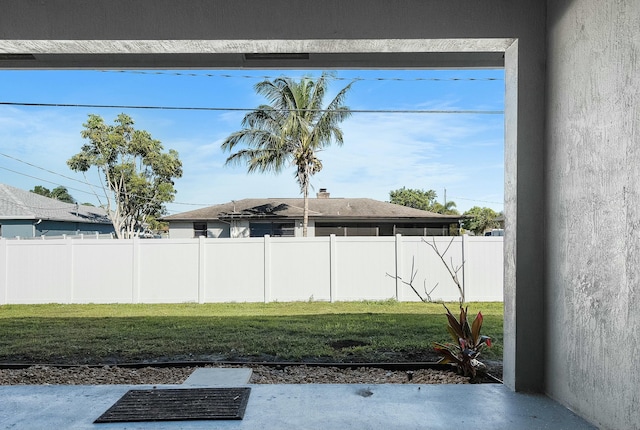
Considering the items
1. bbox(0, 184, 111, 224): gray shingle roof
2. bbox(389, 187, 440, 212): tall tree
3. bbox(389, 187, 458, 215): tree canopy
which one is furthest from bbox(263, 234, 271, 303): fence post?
bbox(389, 187, 458, 215): tree canopy

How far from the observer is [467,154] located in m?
16.8

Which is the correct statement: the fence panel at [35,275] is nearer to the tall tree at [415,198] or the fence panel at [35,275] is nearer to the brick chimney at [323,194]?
the brick chimney at [323,194]

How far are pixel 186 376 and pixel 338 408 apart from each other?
169 cm

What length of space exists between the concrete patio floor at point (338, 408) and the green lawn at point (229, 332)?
5.59 feet

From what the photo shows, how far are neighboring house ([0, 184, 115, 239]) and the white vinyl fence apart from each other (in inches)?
355

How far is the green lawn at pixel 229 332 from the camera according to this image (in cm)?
545

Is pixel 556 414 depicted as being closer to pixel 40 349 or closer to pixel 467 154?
pixel 40 349

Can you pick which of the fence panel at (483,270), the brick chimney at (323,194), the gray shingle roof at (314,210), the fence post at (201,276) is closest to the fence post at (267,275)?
the fence post at (201,276)

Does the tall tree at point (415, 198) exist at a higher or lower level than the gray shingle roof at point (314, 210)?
higher

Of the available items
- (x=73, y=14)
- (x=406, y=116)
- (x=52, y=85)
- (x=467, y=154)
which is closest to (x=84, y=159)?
(x=52, y=85)

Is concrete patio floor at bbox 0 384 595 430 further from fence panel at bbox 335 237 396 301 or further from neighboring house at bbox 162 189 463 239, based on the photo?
neighboring house at bbox 162 189 463 239

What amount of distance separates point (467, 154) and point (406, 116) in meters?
2.66

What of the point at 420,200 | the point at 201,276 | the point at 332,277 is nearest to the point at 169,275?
the point at 201,276

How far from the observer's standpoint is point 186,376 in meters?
4.23
